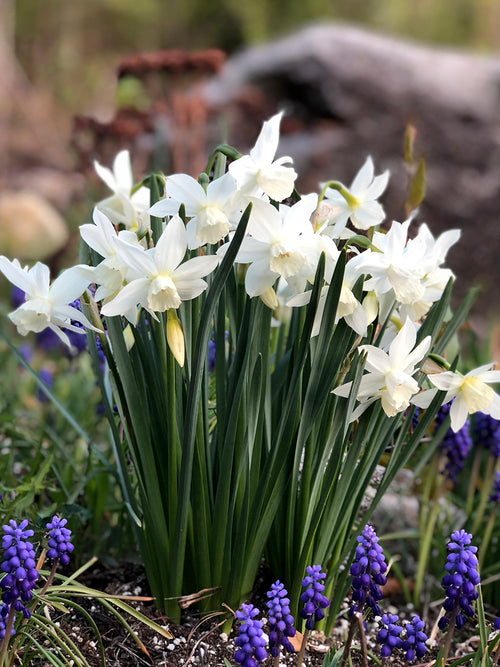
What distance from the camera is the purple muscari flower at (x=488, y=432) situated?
177 cm

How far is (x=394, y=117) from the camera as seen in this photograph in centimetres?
488

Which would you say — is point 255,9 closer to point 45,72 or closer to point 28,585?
point 45,72

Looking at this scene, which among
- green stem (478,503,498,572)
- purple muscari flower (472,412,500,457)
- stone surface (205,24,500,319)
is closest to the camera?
green stem (478,503,498,572)

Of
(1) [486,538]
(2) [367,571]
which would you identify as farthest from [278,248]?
(1) [486,538]

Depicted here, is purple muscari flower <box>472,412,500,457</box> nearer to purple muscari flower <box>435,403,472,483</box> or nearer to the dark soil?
purple muscari flower <box>435,403,472,483</box>

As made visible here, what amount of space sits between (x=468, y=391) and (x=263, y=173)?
0.47 m

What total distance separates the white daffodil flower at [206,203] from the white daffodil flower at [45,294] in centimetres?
18

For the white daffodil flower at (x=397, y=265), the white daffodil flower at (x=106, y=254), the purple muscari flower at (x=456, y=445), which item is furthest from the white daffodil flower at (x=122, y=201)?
the purple muscari flower at (x=456, y=445)

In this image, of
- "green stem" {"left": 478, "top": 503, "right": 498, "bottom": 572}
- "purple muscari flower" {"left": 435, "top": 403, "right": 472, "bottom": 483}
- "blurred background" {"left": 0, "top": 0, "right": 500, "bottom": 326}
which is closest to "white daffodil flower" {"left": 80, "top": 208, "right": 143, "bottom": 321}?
"purple muscari flower" {"left": 435, "top": 403, "right": 472, "bottom": 483}

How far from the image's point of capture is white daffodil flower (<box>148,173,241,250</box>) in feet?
3.23

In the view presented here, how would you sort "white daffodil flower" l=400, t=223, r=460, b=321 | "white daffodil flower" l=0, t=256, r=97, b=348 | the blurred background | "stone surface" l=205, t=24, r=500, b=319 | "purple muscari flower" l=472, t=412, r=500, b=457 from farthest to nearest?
"stone surface" l=205, t=24, r=500, b=319
the blurred background
"purple muscari flower" l=472, t=412, r=500, b=457
"white daffodil flower" l=400, t=223, r=460, b=321
"white daffodil flower" l=0, t=256, r=97, b=348

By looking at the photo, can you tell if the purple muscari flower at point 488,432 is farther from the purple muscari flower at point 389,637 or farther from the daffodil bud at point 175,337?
the daffodil bud at point 175,337

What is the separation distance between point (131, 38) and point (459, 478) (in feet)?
30.2

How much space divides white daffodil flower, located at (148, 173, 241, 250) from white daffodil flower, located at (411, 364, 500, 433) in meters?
0.40
